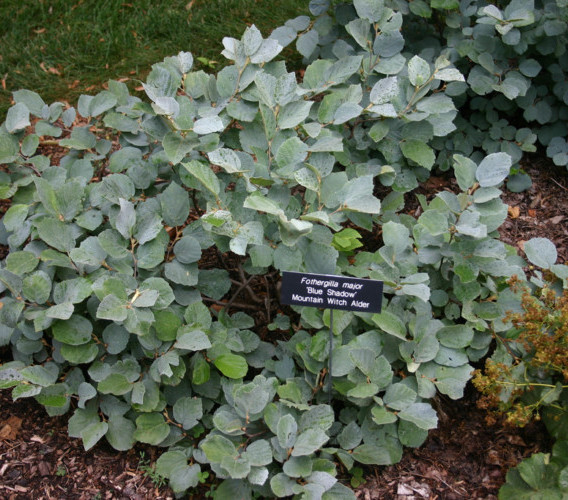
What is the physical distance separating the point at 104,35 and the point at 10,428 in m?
2.91

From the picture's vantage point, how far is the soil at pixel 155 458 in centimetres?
229

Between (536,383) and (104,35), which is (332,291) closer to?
(536,383)

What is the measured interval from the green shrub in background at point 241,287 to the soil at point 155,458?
13 cm

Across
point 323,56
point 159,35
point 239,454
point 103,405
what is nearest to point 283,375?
point 239,454

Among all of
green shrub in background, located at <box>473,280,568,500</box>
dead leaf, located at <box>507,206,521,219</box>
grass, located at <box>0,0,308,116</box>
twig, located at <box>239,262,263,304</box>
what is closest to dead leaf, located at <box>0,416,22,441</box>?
twig, located at <box>239,262,263,304</box>

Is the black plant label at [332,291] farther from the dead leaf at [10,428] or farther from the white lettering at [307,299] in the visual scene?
the dead leaf at [10,428]

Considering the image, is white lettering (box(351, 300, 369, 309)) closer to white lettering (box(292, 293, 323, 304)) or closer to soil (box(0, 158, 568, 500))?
white lettering (box(292, 293, 323, 304))

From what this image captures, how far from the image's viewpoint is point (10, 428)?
96.7 inches

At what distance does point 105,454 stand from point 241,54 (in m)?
1.62

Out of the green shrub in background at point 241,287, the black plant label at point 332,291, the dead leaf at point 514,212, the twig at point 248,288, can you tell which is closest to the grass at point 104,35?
the green shrub in background at point 241,287

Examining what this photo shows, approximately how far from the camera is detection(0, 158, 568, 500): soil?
2289mm

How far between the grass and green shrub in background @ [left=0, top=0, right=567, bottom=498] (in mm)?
1668

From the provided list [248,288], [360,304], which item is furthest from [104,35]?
[360,304]

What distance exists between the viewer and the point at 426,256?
2.38m
